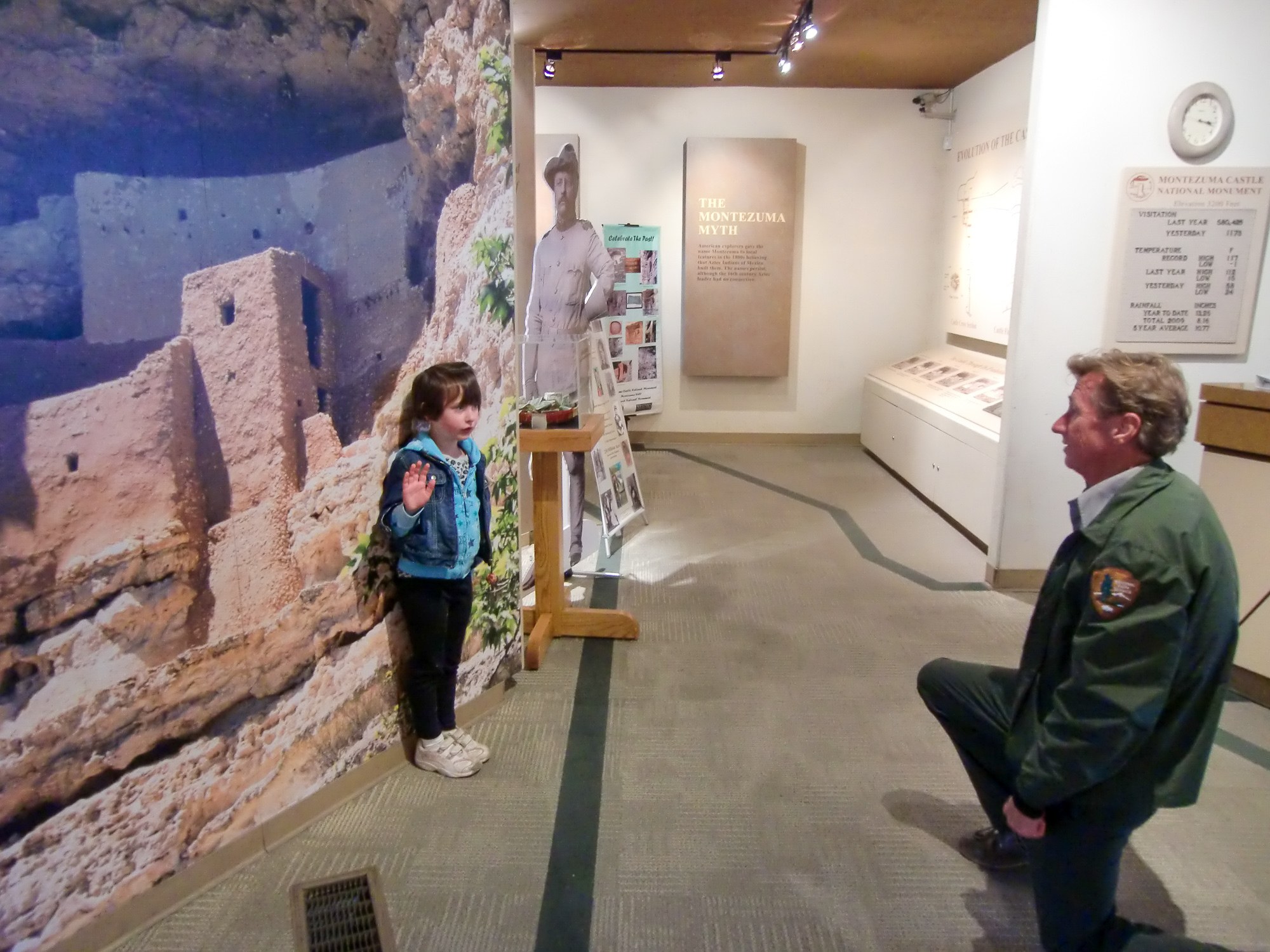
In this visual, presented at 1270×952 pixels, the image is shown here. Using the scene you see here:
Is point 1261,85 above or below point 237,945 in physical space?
above

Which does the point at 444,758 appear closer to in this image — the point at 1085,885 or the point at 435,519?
the point at 435,519

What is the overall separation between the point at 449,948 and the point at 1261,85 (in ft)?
14.8

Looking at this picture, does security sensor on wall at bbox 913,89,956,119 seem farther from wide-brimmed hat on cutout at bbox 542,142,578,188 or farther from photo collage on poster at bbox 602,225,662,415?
wide-brimmed hat on cutout at bbox 542,142,578,188

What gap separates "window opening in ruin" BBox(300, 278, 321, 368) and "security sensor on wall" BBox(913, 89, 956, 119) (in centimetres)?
638

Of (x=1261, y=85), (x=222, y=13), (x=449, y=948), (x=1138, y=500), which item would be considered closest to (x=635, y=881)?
(x=449, y=948)

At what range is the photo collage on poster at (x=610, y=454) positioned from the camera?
4.03 metres

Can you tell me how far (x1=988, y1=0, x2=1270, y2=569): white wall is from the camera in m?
3.74

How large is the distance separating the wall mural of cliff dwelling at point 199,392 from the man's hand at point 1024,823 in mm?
1670

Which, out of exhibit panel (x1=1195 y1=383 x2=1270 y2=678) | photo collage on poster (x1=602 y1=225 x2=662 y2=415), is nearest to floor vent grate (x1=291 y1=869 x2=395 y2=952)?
exhibit panel (x1=1195 y1=383 x2=1270 y2=678)

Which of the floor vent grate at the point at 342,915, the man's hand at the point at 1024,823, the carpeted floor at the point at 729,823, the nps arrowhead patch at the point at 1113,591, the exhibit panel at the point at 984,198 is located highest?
the exhibit panel at the point at 984,198

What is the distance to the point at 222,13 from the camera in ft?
6.17

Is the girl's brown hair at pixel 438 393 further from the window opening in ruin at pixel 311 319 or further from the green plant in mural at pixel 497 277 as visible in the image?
the green plant in mural at pixel 497 277

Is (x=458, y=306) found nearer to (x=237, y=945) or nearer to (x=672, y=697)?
(x=672, y=697)

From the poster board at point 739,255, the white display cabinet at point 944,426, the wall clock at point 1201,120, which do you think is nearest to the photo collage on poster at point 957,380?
the white display cabinet at point 944,426
